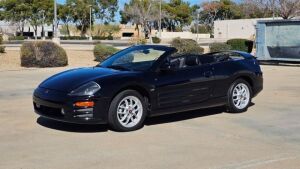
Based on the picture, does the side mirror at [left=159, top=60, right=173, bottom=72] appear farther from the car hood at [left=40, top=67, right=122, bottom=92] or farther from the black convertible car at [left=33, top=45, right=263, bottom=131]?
the car hood at [left=40, top=67, right=122, bottom=92]

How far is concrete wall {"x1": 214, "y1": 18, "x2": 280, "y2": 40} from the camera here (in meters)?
87.4

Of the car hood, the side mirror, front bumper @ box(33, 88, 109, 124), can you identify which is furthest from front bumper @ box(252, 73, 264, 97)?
front bumper @ box(33, 88, 109, 124)

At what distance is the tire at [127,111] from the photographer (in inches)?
306

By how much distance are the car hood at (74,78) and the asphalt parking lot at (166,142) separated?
682mm

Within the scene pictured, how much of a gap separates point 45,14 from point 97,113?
85.4 meters

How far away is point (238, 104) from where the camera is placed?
977cm

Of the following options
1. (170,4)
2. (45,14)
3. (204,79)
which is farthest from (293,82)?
(170,4)

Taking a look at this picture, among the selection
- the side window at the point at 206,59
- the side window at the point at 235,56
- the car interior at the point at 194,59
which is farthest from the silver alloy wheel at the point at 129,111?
the side window at the point at 235,56

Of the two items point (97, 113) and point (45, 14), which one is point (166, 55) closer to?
point (97, 113)

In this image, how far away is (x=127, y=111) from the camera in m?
7.95

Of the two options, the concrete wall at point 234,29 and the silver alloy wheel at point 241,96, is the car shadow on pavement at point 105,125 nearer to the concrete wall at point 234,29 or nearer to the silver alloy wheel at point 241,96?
the silver alloy wheel at point 241,96

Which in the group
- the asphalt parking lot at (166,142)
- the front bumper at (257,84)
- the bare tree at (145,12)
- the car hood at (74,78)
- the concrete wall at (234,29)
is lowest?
the asphalt parking lot at (166,142)

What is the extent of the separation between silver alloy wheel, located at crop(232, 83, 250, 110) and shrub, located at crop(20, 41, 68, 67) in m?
13.4

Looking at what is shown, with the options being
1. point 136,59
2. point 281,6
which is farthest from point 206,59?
point 281,6
